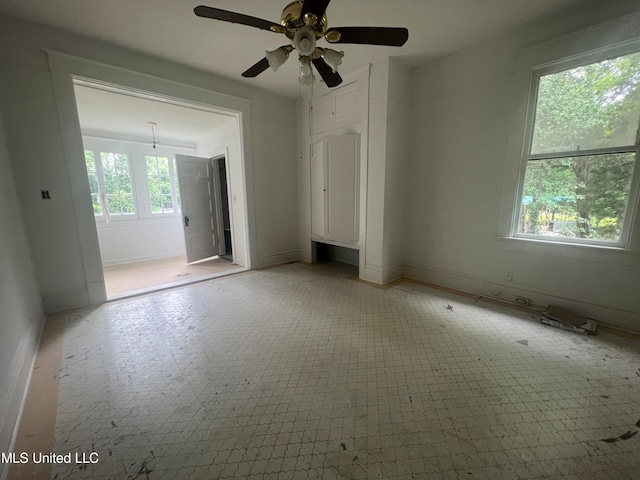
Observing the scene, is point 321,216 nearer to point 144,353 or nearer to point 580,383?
point 144,353

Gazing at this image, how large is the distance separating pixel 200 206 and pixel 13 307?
3.30m

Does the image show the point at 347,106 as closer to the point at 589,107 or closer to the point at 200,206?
the point at 589,107

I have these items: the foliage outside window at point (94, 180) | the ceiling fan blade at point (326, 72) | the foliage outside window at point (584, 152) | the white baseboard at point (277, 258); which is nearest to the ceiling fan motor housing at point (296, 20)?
the ceiling fan blade at point (326, 72)

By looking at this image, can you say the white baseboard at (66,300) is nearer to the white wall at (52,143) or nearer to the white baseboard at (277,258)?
the white wall at (52,143)

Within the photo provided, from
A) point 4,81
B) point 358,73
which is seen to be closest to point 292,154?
point 358,73

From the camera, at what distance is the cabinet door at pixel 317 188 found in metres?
4.00

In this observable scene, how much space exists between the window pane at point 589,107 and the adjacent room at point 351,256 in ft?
0.05

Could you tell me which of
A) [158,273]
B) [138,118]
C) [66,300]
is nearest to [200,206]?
[158,273]

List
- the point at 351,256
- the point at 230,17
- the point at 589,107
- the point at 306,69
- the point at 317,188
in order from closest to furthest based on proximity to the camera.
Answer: the point at 230,17
the point at 306,69
the point at 589,107
the point at 317,188
the point at 351,256

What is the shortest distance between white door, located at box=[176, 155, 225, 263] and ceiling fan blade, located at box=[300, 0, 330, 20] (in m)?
3.78

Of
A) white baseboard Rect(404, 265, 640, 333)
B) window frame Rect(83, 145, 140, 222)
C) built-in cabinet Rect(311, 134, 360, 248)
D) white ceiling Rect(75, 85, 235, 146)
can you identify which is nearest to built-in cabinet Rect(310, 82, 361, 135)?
built-in cabinet Rect(311, 134, 360, 248)

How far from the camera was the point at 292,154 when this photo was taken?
437 centimetres

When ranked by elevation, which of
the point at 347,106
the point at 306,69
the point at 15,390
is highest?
the point at 347,106

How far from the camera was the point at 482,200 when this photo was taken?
112 inches
